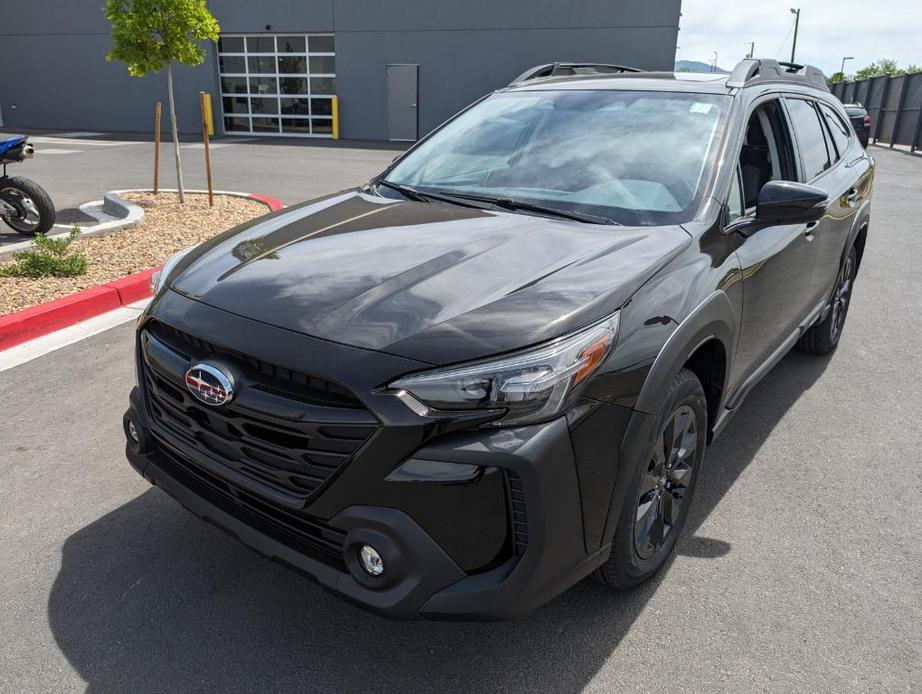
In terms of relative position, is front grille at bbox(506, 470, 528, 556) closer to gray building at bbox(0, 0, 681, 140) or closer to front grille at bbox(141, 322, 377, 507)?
front grille at bbox(141, 322, 377, 507)

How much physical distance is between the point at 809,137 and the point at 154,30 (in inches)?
333

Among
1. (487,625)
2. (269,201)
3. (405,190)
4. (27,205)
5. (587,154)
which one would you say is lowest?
(269,201)

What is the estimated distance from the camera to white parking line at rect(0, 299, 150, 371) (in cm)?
470

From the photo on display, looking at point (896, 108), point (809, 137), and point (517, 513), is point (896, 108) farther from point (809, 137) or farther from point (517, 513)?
point (517, 513)

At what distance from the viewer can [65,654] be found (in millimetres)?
2344

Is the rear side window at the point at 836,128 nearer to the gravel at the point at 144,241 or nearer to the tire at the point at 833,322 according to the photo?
the tire at the point at 833,322

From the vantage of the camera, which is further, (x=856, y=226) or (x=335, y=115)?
(x=335, y=115)

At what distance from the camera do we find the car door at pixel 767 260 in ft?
10.00

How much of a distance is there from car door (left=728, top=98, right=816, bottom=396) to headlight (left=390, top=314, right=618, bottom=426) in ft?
4.32

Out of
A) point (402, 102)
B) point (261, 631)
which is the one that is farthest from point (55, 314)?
point (402, 102)

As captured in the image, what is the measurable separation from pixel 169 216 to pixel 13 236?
178cm

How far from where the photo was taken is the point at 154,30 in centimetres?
945

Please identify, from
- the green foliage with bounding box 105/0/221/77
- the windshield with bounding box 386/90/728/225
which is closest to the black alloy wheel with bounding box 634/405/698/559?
the windshield with bounding box 386/90/728/225

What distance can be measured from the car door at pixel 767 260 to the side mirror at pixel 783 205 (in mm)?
68
